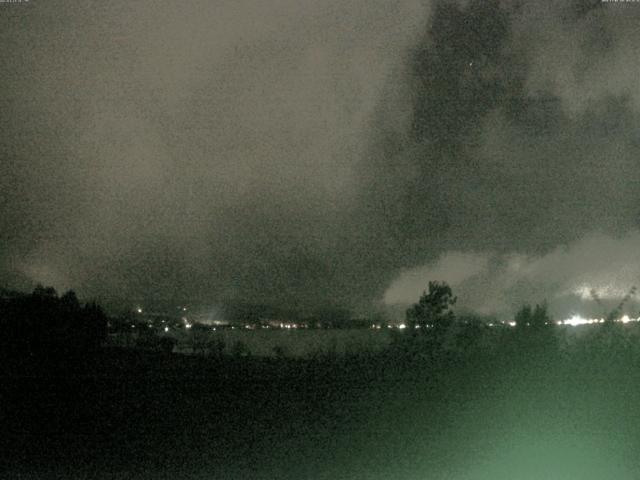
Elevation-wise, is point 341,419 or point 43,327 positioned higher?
point 43,327

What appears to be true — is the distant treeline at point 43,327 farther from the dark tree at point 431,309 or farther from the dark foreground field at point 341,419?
the dark tree at point 431,309

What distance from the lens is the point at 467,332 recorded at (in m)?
14.8

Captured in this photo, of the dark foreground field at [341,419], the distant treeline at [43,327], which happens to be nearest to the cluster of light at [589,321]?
the dark foreground field at [341,419]

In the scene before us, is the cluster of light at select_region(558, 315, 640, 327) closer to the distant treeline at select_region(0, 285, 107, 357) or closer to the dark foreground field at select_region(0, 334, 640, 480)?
the dark foreground field at select_region(0, 334, 640, 480)

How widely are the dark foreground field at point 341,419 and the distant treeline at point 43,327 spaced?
30 cm

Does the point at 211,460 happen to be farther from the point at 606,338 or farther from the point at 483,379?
the point at 606,338

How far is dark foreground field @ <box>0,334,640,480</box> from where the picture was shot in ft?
31.3

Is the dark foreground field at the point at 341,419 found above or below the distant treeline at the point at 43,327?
below

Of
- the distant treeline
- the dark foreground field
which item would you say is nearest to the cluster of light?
the dark foreground field

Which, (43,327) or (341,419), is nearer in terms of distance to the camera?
(341,419)

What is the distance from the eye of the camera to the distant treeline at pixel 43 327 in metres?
12.6

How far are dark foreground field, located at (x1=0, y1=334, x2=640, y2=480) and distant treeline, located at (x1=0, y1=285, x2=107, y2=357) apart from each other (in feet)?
0.97

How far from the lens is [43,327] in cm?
1284

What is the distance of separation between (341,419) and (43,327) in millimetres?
4910
